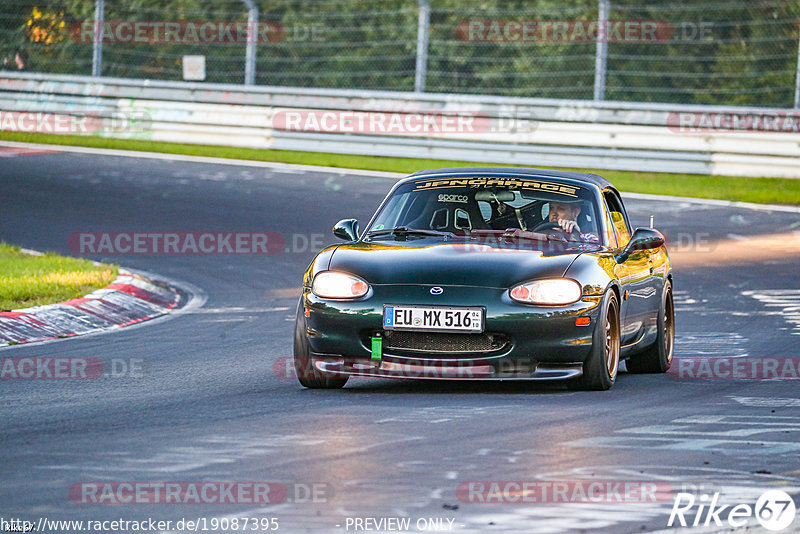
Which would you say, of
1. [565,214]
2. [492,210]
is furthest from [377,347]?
[565,214]

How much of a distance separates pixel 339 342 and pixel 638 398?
65.9 inches

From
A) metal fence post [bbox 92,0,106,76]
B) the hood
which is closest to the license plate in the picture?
the hood

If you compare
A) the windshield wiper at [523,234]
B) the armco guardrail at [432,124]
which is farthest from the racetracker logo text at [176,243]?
the windshield wiper at [523,234]

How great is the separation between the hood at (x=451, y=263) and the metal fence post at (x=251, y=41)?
648 inches

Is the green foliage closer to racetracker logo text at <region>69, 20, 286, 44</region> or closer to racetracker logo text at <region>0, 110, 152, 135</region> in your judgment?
racetracker logo text at <region>69, 20, 286, 44</region>

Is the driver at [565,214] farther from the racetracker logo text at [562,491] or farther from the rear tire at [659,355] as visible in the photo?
the racetracker logo text at [562,491]

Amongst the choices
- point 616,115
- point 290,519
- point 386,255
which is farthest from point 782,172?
point 290,519

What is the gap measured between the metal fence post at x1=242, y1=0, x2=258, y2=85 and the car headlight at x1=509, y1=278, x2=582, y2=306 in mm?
17160

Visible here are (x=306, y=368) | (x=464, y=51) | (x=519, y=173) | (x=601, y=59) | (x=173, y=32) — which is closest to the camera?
(x=306, y=368)

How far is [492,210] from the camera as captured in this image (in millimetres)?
9359

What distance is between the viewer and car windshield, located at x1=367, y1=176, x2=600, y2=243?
30.3 ft

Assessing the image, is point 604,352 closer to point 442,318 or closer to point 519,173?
point 442,318

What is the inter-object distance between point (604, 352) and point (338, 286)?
1.50 m

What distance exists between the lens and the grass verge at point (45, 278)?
11.8 meters
